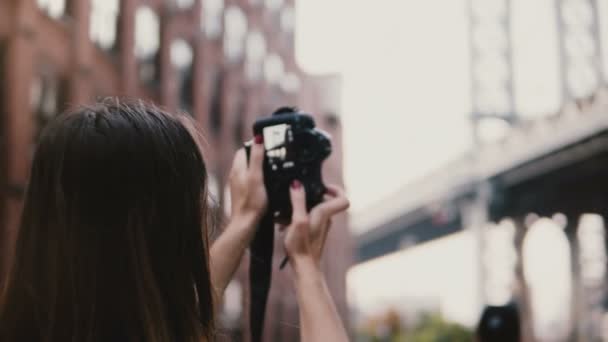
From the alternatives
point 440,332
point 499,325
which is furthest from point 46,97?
point 440,332

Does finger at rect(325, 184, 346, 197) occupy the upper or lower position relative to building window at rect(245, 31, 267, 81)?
lower

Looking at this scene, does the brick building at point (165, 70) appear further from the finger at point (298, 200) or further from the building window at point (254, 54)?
the finger at point (298, 200)

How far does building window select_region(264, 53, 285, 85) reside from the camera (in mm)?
36188

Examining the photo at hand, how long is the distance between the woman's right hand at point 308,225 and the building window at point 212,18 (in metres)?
27.3

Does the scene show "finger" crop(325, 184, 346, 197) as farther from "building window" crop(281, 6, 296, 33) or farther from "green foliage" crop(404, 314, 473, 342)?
"green foliage" crop(404, 314, 473, 342)

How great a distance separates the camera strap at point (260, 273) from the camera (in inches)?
78.6

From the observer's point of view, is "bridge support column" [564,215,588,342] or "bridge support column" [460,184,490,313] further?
"bridge support column" [460,184,490,313]

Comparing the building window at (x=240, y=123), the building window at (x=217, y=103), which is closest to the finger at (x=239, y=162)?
the building window at (x=217, y=103)

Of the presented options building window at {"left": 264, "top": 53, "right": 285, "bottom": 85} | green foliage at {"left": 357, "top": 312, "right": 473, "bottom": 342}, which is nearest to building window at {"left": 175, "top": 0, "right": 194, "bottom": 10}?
building window at {"left": 264, "top": 53, "right": 285, "bottom": 85}

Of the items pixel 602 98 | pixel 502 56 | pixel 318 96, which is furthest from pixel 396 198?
pixel 602 98

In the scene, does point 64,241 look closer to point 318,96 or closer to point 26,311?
point 26,311

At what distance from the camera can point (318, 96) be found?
43781mm

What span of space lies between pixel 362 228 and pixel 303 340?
76080mm

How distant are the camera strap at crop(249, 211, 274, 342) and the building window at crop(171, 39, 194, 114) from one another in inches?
980
